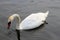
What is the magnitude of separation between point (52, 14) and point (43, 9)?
0.91m

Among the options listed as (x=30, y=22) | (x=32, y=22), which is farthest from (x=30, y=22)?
(x=32, y=22)

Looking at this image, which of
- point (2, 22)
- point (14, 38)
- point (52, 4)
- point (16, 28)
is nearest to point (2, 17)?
point (2, 22)

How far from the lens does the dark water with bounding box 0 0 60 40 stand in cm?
948

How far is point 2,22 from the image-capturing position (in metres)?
10.6

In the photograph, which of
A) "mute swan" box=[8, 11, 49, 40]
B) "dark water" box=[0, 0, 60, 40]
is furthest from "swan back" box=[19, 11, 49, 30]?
Answer: "dark water" box=[0, 0, 60, 40]

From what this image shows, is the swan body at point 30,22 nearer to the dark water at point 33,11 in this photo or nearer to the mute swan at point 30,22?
the mute swan at point 30,22

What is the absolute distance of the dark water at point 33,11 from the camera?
9.48 metres

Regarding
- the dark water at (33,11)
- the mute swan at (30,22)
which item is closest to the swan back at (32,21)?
the mute swan at (30,22)

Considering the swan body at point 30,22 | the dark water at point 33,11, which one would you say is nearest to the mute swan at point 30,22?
the swan body at point 30,22

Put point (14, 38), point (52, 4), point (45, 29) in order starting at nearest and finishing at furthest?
point (14, 38)
point (45, 29)
point (52, 4)

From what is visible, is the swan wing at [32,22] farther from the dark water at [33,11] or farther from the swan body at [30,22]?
the dark water at [33,11]

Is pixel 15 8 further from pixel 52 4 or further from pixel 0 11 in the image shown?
pixel 52 4

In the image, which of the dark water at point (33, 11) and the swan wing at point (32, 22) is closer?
the dark water at point (33, 11)

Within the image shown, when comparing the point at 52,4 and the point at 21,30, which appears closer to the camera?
the point at 21,30
